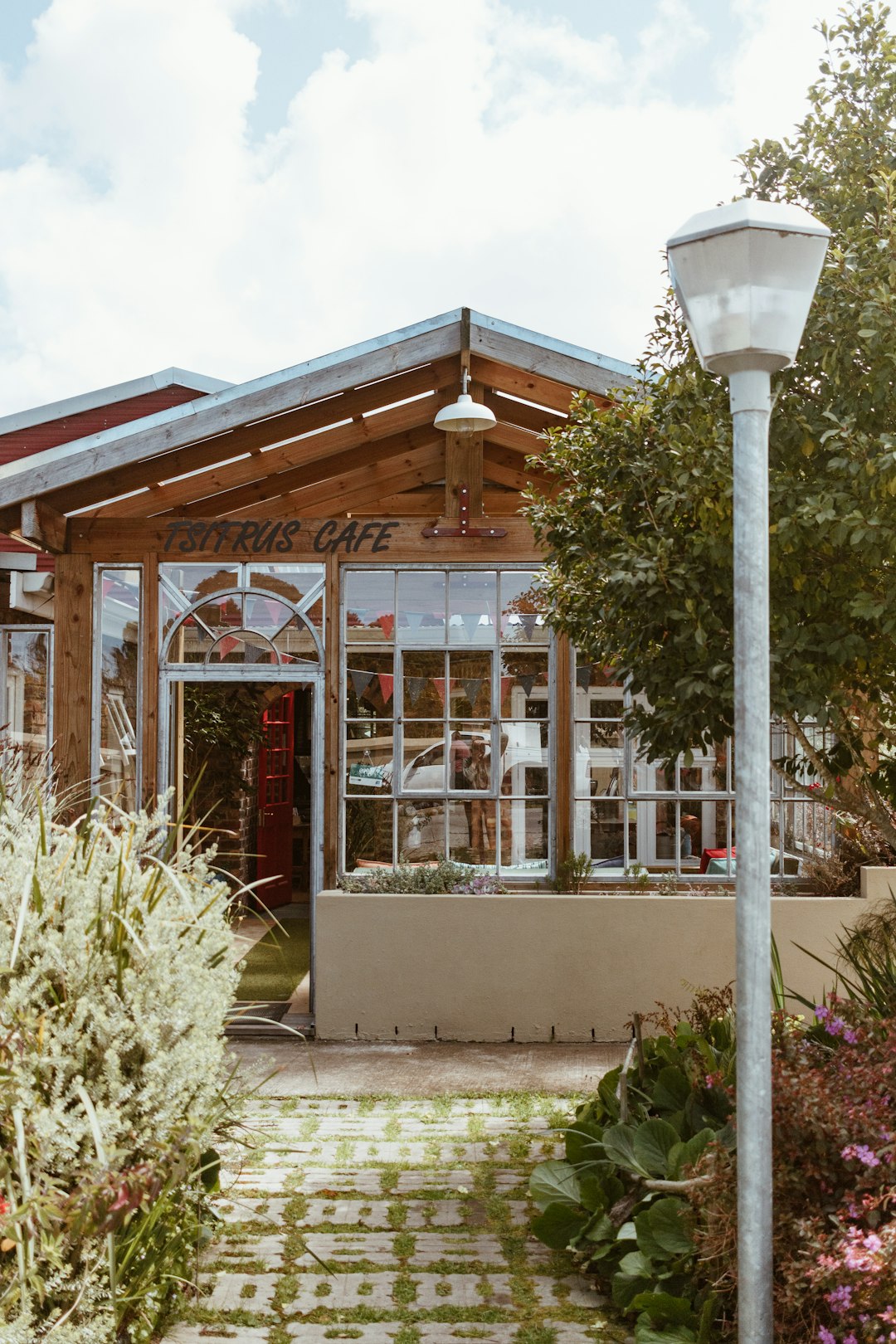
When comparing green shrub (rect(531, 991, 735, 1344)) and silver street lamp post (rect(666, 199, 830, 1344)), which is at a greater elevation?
silver street lamp post (rect(666, 199, 830, 1344))

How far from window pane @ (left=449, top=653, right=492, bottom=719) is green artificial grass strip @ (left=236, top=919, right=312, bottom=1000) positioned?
180 centimetres

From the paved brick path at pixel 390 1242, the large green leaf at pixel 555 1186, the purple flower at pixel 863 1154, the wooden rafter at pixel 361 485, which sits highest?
the wooden rafter at pixel 361 485

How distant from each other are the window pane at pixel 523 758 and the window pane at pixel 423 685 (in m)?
0.45

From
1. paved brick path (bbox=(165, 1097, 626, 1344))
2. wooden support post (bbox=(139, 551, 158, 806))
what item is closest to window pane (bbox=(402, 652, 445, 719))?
wooden support post (bbox=(139, 551, 158, 806))

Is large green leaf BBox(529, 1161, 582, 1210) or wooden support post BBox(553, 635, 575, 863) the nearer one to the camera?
large green leaf BBox(529, 1161, 582, 1210)

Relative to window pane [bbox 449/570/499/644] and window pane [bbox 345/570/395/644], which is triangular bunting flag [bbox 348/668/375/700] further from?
window pane [bbox 449/570/499/644]

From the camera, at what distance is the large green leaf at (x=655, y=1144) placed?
12.1 feet

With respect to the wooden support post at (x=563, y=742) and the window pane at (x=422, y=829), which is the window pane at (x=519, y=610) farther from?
the window pane at (x=422, y=829)

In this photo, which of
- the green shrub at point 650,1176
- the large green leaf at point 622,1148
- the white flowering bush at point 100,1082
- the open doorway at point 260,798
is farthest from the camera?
the open doorway at point 260,798

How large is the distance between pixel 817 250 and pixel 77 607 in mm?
5674

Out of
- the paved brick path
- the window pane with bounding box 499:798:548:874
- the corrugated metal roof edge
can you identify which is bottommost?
the paved brick path

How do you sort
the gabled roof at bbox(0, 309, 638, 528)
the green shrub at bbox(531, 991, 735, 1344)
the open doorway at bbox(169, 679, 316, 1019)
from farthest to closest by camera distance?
the open doorway at bbox(169, 679, 316, 1019)
the gabled roof at bbox(0, 309, 638, 528)
the green shrub at bbox(531, 991, 735, 1344)

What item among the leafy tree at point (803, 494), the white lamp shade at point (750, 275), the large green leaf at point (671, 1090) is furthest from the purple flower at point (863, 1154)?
the white lamp shade at point (750, 275)

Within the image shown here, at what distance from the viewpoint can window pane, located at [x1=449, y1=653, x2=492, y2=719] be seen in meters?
7.62
